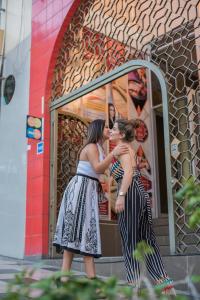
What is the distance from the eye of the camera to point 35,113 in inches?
272

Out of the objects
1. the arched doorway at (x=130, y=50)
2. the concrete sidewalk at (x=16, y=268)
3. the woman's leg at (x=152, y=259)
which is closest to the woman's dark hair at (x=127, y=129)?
the woman's leg at (x=152, y=259)

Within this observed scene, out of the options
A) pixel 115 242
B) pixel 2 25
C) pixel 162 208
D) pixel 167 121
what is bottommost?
pixel 115 242

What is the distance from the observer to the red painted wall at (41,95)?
637 centimetres

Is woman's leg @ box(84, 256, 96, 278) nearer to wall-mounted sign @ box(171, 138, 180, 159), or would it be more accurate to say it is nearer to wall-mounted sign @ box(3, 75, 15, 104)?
wall-mounted sign @ box(171, 138, 180, 159)

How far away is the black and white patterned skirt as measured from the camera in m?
3.52

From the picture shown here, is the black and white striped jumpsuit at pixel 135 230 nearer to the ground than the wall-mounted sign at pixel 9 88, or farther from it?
nearer to the ground

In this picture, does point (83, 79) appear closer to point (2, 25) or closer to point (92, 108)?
point (92, 108)

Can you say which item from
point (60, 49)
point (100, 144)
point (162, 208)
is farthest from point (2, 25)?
point (100, 144)

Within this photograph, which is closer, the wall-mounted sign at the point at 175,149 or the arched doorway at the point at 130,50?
the wall-mounted sign at the point at 175,149

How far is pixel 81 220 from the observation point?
11.6ft

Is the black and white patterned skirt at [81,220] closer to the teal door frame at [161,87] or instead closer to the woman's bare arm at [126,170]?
the woman's bare arm at [126,170]

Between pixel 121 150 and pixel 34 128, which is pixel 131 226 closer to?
pixel 121 150

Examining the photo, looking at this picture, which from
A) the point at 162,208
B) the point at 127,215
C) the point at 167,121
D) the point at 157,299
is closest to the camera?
the point at 157,299

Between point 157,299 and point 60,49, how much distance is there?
633 centimetres
